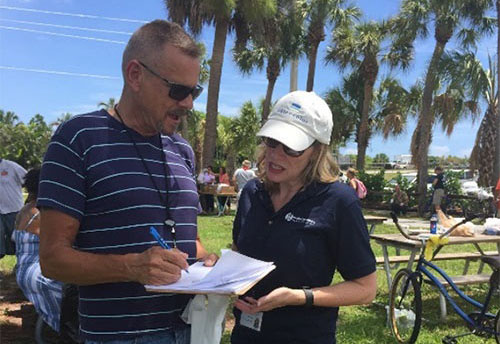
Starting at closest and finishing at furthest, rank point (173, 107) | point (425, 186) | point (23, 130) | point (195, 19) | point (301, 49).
Result: point (173, 107) < point (195, 19) < point (425, 186) < point (301, 49) < point (23, 130)

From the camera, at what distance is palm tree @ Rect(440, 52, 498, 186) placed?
57.9 ft

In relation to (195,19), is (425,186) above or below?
below

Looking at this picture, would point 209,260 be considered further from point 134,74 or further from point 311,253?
point 134,74

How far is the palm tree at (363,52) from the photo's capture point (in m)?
23.6

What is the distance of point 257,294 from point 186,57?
3.12 ft

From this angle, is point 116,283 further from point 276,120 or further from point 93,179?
point 276,120

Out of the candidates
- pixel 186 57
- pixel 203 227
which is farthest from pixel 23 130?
pixel 186 57

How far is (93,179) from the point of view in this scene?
1634 mm

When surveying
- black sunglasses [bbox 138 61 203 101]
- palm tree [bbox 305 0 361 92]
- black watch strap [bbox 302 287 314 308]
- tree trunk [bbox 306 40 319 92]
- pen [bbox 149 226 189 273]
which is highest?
palm tree [bbox 305 0 361 92]

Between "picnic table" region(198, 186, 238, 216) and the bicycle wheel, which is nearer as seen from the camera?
the bicycle wheel

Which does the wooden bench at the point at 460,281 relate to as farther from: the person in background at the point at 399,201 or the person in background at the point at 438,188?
the person in background at the point at 399,201

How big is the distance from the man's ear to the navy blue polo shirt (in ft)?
2.41

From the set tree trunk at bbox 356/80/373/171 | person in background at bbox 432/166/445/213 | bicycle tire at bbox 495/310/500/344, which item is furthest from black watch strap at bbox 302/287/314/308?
tree trunk at bbox 356/80/373/171

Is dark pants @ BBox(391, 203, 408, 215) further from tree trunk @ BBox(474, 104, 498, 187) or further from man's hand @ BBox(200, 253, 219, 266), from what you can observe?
man's hand @ BBox(200, 253, 219, 266)
